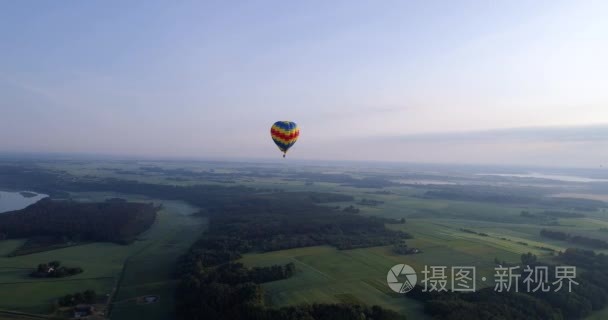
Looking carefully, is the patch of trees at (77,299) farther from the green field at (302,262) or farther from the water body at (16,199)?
the water body at (16,199)

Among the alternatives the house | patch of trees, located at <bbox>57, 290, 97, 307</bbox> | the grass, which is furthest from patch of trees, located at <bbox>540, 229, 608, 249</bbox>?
patch of trees, located at <bbox>57, 290, 97, 307</bbox>

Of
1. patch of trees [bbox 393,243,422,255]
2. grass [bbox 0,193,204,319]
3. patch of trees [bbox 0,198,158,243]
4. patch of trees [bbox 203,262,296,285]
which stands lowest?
grass [bbox 0,193,204,319]

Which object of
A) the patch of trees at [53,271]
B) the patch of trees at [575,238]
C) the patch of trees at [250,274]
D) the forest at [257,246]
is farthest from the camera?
the patch of trees at [575,238]

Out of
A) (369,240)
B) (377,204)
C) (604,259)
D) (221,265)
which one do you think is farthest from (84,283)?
(377,204)

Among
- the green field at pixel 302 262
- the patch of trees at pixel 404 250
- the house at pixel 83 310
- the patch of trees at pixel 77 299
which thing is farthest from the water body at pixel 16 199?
the patch of trees at pixel 404 250

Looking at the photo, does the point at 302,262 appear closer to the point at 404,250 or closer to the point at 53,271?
the point at 404,250

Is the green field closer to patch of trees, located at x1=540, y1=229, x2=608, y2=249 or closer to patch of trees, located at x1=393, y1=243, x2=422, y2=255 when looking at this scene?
patch of trees, located at x1=393, y1=243, x2=422, y2=255

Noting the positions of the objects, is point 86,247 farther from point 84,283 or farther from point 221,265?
point 221,265
